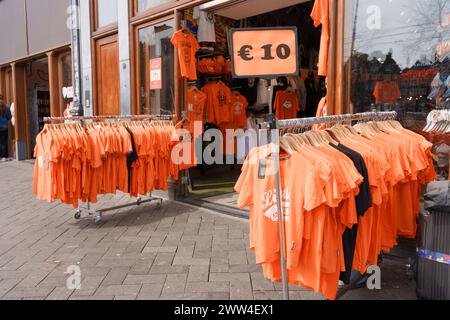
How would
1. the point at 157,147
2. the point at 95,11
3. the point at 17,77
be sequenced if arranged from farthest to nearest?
the point at 17,77 → the point at 95,11 → the point at 157,147

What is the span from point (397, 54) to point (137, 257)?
3.27m

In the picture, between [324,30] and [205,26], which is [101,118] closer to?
[205,26]

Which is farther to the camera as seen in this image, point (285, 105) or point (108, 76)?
point (285, 105)

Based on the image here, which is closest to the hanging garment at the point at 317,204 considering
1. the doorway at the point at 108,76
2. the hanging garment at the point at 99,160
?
the hanging garment at the point at 99,160

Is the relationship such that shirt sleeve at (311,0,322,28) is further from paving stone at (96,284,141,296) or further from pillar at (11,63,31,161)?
pillar at (11,63,31,161)

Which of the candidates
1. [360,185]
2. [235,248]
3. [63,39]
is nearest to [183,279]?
[235,248]

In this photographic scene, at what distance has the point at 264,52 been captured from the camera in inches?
92.9

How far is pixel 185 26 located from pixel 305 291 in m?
4.65

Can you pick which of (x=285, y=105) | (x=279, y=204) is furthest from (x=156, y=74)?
(x=279, y=204)

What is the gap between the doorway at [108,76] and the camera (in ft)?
24.3

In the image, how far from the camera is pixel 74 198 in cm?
484

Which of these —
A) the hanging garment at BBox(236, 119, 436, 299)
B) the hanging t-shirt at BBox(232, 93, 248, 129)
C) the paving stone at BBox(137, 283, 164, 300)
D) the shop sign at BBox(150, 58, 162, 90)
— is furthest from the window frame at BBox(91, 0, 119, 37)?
the hanging garment at BBox(236, 119, 436, 299)

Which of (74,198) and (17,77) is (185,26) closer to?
(74,198)

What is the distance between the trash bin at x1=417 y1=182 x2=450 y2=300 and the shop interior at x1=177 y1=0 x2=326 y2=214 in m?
3.64
